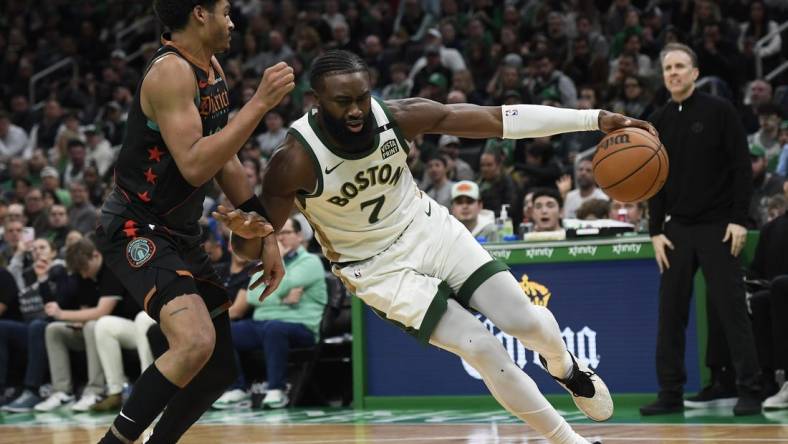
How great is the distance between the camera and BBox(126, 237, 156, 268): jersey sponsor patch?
4.66 m

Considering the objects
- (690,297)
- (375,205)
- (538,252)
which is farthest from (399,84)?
(375,205)

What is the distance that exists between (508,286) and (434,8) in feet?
41.5

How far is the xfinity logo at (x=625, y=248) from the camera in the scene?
8.59m

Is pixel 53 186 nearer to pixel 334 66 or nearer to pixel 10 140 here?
pixel 10 140

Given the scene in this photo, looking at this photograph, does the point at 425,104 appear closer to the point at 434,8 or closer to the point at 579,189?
the point at 579,189

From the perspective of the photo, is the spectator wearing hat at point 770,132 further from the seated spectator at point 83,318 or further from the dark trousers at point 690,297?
the seated spectator at point 83,318

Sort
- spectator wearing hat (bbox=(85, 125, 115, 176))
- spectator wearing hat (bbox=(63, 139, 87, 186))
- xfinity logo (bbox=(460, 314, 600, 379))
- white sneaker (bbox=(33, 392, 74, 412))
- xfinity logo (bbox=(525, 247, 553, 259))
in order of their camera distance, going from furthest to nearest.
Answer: spectator wearing hat (bbox=(85, 125, 115, 176))
spectator wearing hat (bbox=(63, 139, 87, 186))
white sneaker (bbox=(33, 392, 74, 412))
xfinity logo (bbox=(525, 247, 553, 259))
xfinity logo (bbox=(460, 314, 600, 379))

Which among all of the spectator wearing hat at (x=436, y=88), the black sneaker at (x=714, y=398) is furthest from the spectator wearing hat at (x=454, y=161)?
the black sneaker at (x=714, y=398)

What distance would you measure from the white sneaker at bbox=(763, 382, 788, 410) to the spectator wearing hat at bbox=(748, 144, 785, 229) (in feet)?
8.23

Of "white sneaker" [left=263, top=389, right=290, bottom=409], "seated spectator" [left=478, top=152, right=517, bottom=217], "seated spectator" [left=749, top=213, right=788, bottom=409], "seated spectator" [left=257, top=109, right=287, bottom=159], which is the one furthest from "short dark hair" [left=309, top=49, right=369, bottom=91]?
"seated spectator" [left=257, top=109, right=287, bottom=159]

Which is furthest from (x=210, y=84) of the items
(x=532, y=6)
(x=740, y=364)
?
(x=532, y=6)

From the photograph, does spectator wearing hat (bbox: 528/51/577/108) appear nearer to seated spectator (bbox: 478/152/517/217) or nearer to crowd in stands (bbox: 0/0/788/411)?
crowd in stands (bbox: 0/0/788/411)

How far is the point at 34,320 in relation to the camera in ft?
37.5

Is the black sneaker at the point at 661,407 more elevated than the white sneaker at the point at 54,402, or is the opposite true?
the black sneaker at the point at 661,407
